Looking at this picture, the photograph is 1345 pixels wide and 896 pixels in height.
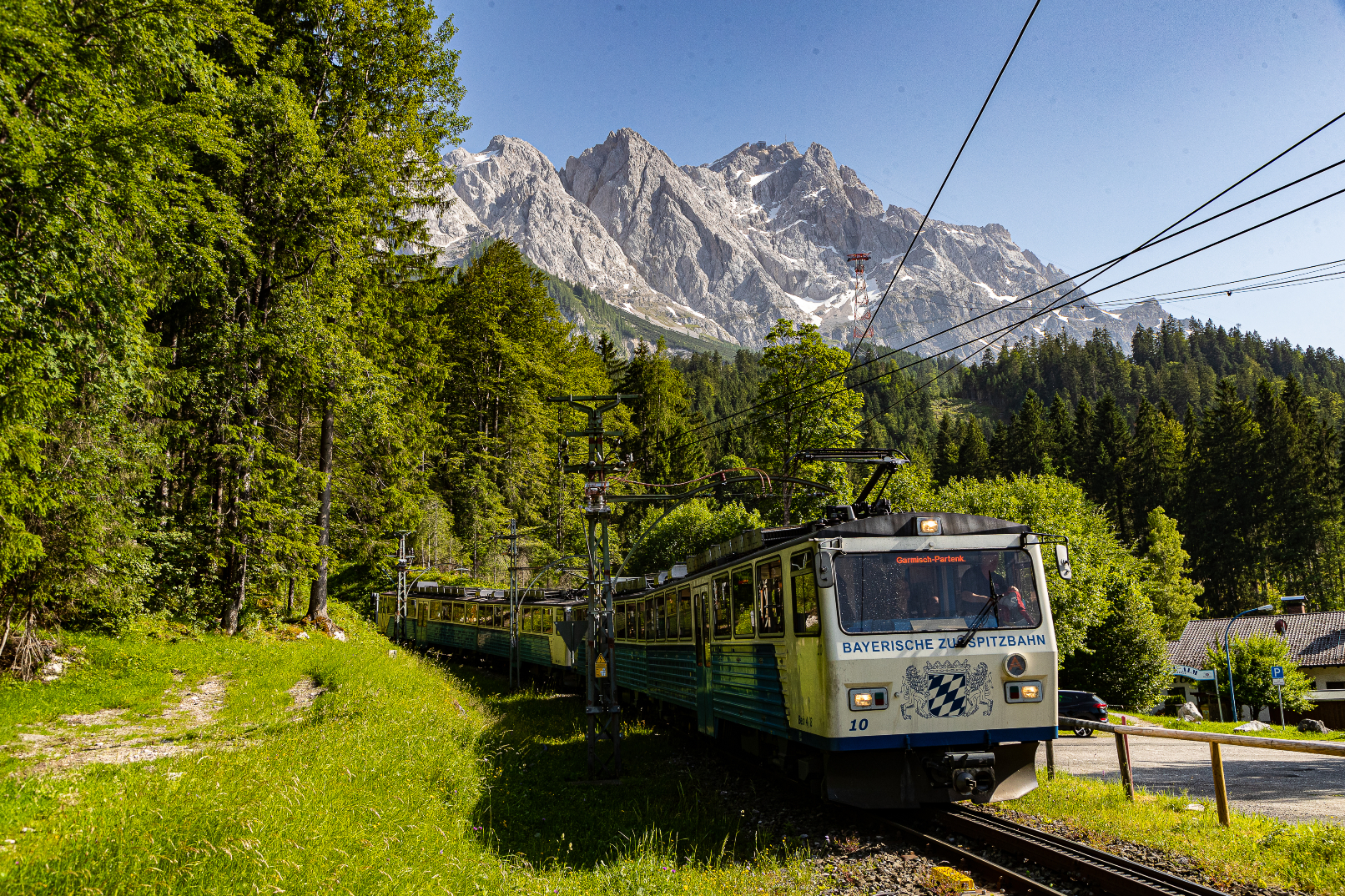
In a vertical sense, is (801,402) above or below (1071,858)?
above

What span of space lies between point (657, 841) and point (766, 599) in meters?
3.05

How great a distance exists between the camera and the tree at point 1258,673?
41.3 metres

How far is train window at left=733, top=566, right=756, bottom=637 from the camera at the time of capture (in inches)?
424

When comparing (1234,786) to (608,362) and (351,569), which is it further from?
(608,362)

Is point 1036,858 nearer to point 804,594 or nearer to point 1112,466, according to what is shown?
point 804,594

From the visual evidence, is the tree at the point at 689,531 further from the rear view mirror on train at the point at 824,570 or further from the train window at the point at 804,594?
Result: the rear view mirror on train at the point at 824,570

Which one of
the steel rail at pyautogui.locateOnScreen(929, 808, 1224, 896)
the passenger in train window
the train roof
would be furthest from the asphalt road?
the train roof

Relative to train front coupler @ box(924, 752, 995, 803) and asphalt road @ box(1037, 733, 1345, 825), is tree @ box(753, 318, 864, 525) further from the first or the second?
train front coupler @ box(924, 752, 995, 803)

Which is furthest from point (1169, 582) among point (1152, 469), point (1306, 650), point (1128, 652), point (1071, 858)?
point (1071, 858)

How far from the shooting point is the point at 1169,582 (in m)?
60.8

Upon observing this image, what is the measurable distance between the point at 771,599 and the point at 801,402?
76.9 feet

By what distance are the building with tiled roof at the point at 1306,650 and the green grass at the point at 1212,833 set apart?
43.5 meters

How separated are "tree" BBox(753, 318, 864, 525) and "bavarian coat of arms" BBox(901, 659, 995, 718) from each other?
22782 mm

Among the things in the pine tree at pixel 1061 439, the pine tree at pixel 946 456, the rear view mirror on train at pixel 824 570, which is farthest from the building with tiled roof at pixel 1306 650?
the rear view mirror on train at pixel 824 570
